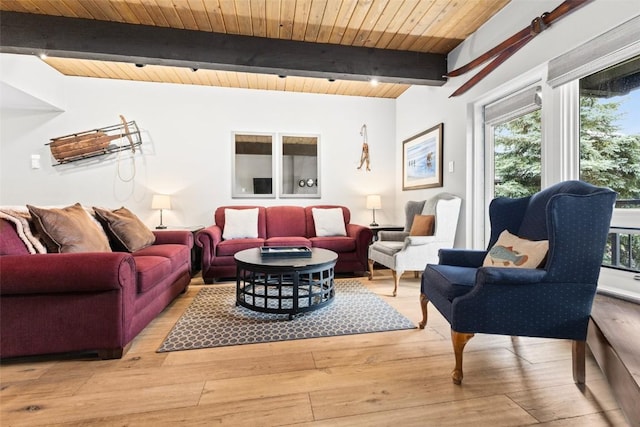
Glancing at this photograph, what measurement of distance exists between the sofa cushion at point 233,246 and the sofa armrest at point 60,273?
171 centimetres

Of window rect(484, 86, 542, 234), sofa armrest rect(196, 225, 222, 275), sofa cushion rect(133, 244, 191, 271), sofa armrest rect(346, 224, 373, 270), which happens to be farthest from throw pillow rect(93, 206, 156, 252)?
window rect(484, 86, 542, 234)

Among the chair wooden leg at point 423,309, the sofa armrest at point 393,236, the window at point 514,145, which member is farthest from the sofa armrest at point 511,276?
the sofa armrest at point 393,236

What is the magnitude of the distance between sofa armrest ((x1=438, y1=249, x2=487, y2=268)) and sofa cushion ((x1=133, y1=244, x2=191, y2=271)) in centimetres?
219

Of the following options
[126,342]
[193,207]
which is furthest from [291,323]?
[193,207]

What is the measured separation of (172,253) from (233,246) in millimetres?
892

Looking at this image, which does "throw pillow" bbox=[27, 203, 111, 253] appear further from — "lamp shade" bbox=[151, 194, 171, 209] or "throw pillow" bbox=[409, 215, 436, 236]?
"throw pillow" bbox=[409, 215, 436, 236]

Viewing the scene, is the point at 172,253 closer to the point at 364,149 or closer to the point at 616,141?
the point at 364,149

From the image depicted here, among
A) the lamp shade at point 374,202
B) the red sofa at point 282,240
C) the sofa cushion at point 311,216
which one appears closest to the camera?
the red sofa at point 282,240

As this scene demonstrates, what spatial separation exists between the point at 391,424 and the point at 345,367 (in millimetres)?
454

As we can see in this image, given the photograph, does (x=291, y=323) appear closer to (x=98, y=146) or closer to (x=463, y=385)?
(x=463, y=385)

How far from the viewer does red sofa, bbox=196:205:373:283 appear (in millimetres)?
3369

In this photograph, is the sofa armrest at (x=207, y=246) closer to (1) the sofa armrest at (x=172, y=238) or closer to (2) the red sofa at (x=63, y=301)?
(1) the sofa armrest at (x=172, y=238)

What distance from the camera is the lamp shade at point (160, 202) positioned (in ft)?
12.7

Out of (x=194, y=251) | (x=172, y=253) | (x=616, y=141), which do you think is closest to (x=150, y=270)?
(x=172, y=253)
